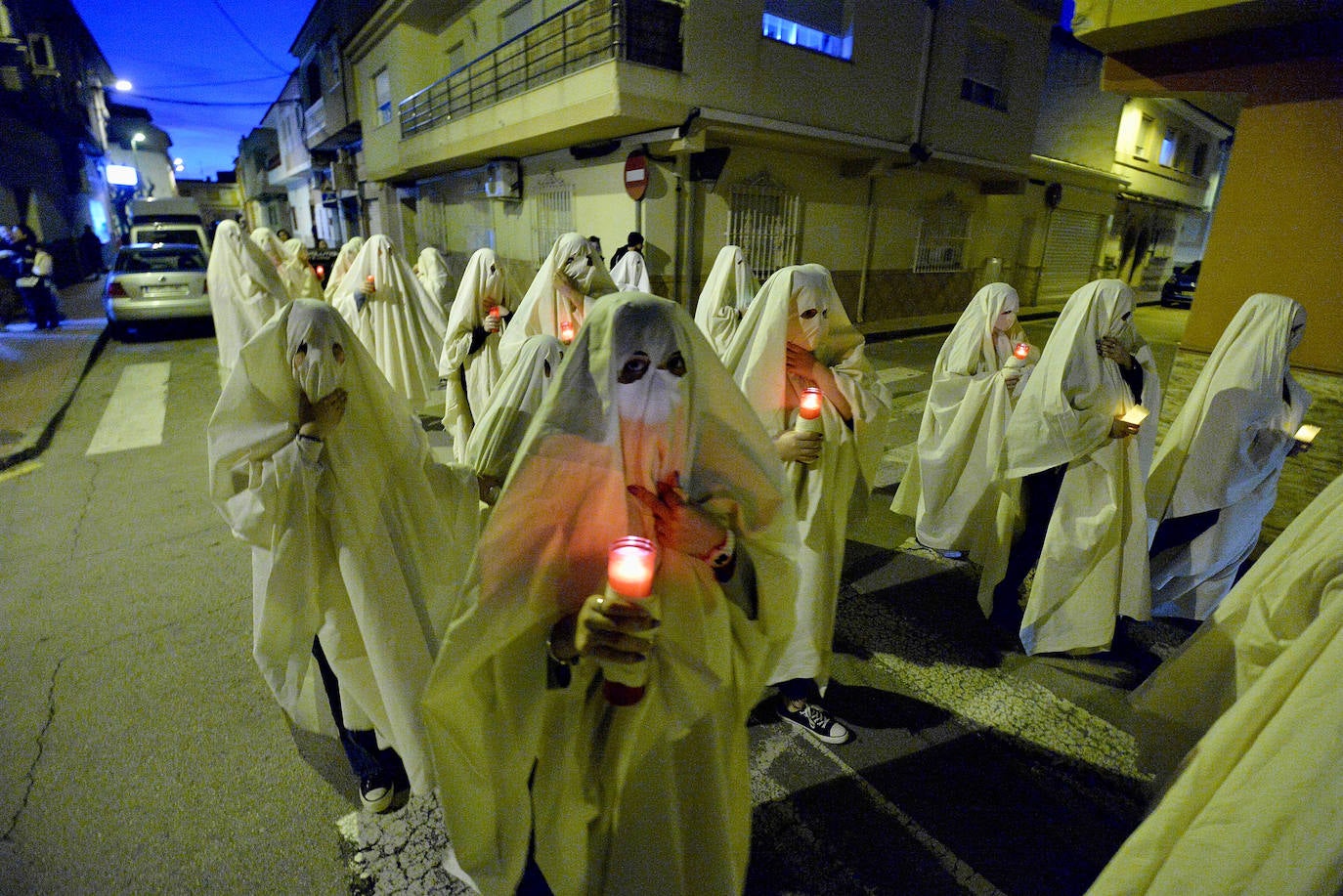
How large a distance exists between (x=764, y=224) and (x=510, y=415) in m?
10.9

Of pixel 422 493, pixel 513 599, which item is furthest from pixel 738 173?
pixel 513 599

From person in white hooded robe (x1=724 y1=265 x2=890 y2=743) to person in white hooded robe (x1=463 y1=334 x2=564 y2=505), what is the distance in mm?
908

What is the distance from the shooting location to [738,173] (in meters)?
11.9

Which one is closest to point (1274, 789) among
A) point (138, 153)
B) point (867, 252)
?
point (867, 252)

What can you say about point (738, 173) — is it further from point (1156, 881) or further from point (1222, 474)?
point (1156, 881)

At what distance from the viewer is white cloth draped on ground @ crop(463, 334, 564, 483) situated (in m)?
2.78

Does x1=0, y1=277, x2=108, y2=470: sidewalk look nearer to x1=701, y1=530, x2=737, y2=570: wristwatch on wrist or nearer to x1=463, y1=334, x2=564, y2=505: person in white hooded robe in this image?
x1=463, y1=334, x2=564, y2=505: person in white hooded robe

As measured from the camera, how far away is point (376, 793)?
2562 mm

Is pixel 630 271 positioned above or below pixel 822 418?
above

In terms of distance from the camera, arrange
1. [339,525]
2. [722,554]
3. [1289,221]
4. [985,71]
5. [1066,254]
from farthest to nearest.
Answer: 1. [1066,254]
2. [985,71]
3. [1289,221]
4. [339,525]
5. [722,554]

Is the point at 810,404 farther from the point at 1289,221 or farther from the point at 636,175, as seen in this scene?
the point at 636,175

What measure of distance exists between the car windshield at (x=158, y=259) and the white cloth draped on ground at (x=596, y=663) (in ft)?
48.4

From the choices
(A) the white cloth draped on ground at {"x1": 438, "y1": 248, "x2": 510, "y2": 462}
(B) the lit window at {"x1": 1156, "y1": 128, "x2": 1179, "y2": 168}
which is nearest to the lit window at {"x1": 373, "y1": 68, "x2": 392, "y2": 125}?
(A) the white cloth draped on ground at {"x1": 438, "y1": 248, "x2": 510, "y2": 462}

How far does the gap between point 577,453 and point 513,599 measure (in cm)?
38
